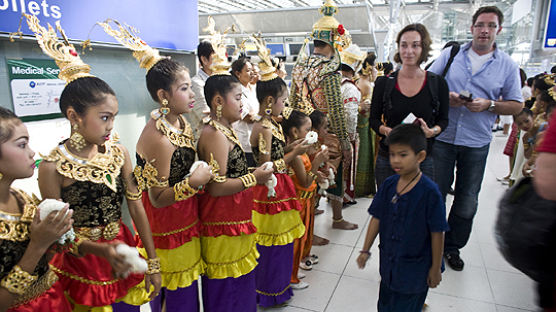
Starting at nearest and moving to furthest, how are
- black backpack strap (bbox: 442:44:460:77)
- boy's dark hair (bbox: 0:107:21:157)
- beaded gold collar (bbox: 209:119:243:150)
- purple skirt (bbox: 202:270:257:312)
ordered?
1. boy's dark hair (bbox: 0:107:21:157)
2. beaded gold collar (bbox: 209:119:243:150)
3. purple skirt (bbox: 202:270:257:312)
4. black backpack strap (bbox: 442:44:460:77)

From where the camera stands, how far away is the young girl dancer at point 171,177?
1390 millimetres

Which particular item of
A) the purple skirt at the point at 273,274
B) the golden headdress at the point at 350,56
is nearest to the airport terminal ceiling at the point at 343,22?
the golden headdress at the point at 350,56

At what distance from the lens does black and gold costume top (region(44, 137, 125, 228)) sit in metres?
1.13

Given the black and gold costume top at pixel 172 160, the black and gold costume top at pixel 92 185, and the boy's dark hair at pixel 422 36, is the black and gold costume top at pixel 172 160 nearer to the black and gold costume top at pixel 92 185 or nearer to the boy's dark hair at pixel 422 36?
the black and gold costume top at pixel 92 185

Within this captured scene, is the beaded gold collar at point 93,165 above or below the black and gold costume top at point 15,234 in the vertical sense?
above

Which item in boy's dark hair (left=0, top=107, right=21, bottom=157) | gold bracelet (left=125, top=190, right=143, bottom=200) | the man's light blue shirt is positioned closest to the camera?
boy's dark hair (left=0, top=107, right=21, bottom=157)

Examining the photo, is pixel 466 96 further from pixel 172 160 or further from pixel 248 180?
pixel 172 160

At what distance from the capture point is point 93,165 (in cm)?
118

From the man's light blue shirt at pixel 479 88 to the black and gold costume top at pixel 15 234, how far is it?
7.81ft

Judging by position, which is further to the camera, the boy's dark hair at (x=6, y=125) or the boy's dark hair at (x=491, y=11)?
the boy's dark hair at (x=491, y=11)

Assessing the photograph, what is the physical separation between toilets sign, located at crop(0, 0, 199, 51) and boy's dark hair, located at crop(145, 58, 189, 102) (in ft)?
3.15

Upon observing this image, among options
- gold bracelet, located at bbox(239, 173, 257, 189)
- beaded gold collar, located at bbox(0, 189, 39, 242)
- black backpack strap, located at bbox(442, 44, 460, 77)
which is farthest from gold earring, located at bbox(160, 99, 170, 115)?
black backpack strap, located at bbox(442, 44, 460, 77)

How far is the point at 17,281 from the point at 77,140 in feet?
1.48

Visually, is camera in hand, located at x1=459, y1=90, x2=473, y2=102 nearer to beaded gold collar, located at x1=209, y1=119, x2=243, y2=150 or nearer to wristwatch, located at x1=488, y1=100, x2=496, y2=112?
wristwatch, located at x1=488, y1=100, x2=496, y2=112
